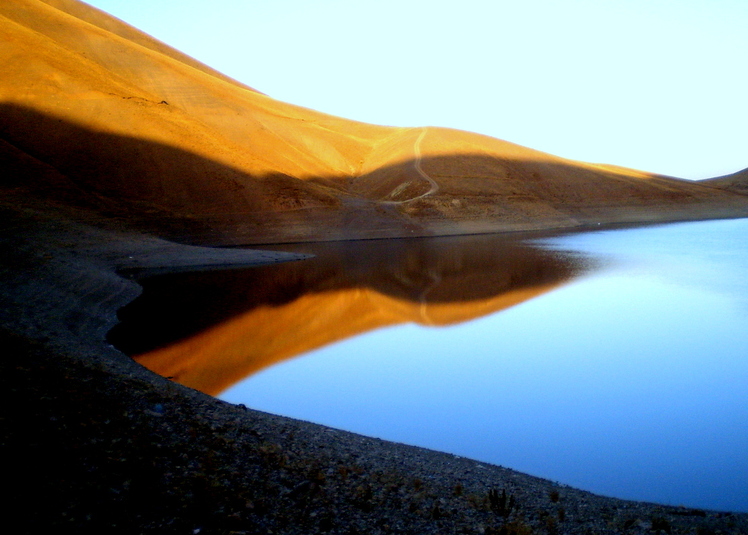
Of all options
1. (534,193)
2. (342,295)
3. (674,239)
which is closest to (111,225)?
(342,295)

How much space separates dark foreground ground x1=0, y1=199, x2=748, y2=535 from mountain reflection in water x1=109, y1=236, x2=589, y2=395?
414cm

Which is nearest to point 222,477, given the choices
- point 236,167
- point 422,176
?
point 236,167

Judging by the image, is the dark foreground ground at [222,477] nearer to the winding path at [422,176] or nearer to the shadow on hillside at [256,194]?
the shadow on hillside at [256,194]

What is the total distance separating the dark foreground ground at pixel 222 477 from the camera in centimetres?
478

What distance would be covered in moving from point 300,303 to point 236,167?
1191 inches

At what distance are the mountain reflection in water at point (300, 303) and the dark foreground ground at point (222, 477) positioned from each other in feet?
13.6

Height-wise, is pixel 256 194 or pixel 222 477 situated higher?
pixel 256 194

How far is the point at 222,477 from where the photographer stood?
18.4 feet

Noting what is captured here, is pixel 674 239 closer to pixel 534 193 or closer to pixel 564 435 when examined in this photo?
pixel 534 193

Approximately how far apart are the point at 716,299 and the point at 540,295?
212 inches

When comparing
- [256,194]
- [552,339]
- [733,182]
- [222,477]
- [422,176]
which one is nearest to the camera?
[222,477]

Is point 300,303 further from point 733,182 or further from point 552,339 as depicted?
point 733,182

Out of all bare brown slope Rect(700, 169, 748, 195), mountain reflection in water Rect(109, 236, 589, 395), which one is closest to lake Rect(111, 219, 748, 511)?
mountain reflection in water Rect(109, 236, 589, 395)

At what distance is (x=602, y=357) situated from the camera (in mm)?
13172
